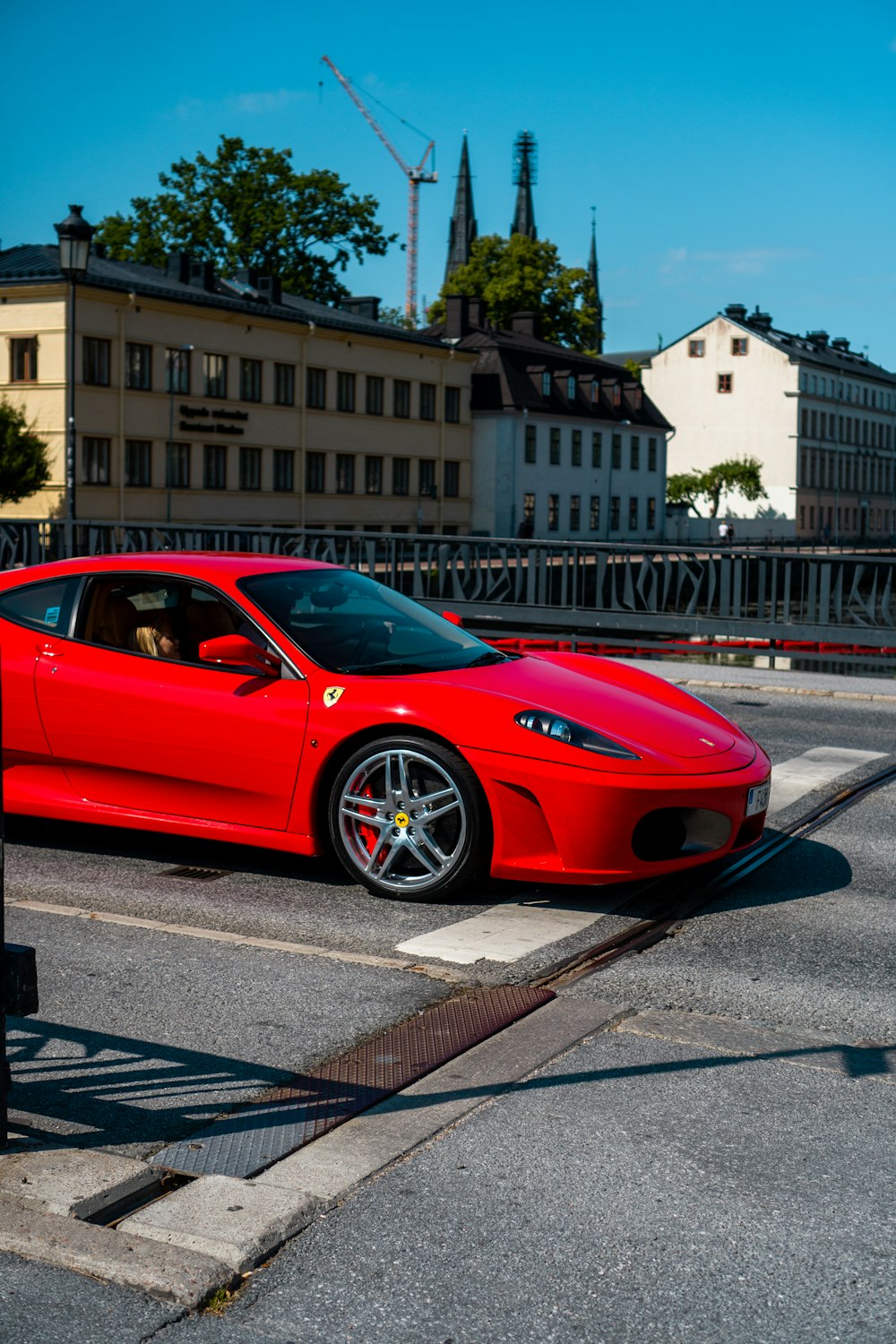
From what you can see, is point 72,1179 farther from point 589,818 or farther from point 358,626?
point 358,626

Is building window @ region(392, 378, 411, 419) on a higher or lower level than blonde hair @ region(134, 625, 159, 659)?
higher

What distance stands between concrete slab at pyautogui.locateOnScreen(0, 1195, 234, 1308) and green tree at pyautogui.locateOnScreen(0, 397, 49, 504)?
5039cm

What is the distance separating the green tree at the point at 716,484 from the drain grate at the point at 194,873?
9624 centimetres

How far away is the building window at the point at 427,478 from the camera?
7369 centimetres

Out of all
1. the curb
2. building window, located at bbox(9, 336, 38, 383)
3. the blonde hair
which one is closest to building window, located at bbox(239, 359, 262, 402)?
building window, located at bbox(9, 336, 38, 383)

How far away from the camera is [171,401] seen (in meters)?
56.9

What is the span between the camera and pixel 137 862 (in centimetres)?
716

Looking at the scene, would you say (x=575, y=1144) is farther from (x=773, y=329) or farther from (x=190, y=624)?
(x=773, y=329)

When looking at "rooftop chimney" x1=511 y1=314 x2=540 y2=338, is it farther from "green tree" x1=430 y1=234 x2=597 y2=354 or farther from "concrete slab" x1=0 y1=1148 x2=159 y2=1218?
"concrete slab" x1=0 y1=1148 x2=159 y2=1218

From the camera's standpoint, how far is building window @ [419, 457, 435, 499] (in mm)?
73688

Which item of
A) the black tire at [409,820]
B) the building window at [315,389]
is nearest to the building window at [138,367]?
the building window at [315,389]

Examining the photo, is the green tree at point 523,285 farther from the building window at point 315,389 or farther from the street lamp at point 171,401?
the street lamp at point 171,401

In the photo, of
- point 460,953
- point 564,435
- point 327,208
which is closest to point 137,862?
point 460,953

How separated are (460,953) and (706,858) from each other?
1.27 metres
